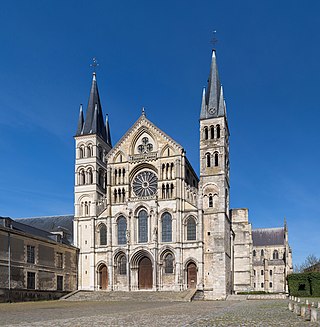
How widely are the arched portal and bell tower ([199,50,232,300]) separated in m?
12.5

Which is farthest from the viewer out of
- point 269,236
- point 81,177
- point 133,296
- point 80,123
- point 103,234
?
point 269,236

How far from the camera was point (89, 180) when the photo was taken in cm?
6016

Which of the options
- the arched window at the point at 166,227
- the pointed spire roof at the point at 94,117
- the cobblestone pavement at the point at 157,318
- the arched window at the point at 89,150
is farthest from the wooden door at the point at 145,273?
the cobblestone pavement at the point at 157,318

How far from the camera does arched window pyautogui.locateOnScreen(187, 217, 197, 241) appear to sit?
177 ft

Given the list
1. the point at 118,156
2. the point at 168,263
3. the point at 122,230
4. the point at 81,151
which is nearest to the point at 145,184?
the point at 118,156

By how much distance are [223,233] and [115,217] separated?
1348cm

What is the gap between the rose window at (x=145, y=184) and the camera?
5738cm

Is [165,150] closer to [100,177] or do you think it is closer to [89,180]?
[100,177]

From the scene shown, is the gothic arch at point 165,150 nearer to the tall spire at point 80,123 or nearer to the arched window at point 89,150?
the arched window at point 89,150

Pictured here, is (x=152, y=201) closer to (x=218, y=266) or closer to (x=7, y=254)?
(x=218, y=266)

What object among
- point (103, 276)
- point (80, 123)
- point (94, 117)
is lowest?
point (103, 276)

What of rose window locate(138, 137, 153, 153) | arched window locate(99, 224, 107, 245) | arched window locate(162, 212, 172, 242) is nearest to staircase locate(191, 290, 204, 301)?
arched window locate(162, 212, 172, 242)

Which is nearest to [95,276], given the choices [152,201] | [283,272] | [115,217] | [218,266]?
[115,217]

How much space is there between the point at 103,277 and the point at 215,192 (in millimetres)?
17391
